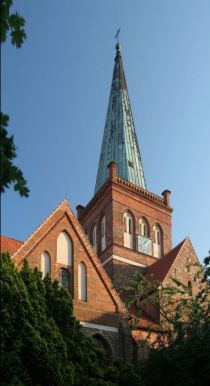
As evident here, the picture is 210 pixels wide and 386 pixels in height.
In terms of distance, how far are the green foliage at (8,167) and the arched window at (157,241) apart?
2842 centimetres

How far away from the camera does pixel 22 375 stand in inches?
559

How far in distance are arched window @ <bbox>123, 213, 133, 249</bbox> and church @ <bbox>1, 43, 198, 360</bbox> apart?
6cm

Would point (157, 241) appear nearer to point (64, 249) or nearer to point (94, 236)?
point (94, 236)

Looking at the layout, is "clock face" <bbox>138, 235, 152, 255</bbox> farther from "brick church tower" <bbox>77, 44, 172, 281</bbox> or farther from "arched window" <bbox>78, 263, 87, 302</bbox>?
"arched window" <bbox>78, 263, 87, 302</bbox>

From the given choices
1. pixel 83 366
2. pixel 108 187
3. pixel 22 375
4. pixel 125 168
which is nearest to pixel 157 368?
pixel 83 366

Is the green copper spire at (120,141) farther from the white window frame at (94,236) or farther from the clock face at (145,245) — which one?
the clock face at (145,245)

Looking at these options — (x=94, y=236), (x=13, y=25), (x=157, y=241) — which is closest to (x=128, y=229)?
(x=157, y=241)

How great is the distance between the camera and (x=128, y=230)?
33.5 m

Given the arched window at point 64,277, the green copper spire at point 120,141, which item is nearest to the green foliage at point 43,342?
the arched window at point 64,277

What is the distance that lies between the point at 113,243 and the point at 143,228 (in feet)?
9.94

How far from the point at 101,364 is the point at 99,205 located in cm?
1845

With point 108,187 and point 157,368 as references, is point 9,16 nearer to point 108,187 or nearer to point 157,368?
point 157,368

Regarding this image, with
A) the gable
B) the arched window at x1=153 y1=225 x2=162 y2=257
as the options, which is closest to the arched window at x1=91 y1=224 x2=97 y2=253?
the arched window at x1=153 y1=225 x2=162 y2=257

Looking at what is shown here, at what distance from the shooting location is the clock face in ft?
109
